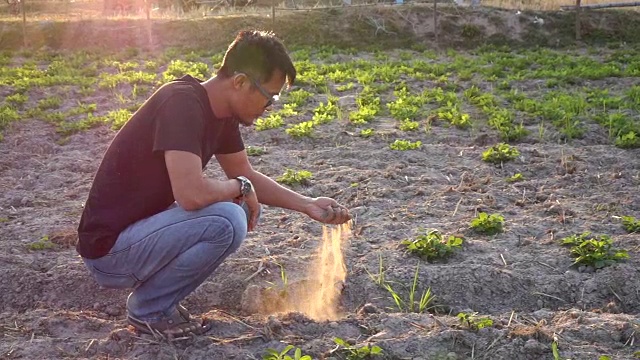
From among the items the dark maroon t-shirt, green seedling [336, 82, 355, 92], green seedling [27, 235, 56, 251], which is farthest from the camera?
green seedling [336, 82, 355, 92]

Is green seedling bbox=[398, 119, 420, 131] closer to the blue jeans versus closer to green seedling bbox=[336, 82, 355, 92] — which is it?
green seedling bbox=[336, 82, 355, 92]

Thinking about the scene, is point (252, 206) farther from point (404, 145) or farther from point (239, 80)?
point (404, 145)

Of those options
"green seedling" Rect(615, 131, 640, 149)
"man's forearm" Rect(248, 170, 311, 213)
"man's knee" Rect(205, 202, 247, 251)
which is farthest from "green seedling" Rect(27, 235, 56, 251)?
"green seedling" Rect(615, 131, 640, 149)

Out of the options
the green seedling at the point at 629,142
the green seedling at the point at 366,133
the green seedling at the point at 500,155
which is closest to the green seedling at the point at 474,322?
the green seedling at the point at 500,155

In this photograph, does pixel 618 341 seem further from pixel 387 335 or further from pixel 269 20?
pixel 269 20

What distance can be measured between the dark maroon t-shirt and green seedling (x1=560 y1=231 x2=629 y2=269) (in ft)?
8.32

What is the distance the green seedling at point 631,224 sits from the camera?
5105mm

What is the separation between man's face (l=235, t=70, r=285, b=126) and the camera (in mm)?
3279

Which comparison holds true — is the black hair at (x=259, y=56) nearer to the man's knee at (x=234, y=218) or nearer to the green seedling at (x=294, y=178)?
the man's knee at (x=234, y=218)

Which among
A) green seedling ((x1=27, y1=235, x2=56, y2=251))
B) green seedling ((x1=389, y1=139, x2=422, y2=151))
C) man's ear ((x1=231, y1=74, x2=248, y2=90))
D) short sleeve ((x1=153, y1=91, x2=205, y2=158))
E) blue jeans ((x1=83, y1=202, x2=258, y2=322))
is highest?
man's ear ((x1=231, y1=74, x2=248, y2=90))

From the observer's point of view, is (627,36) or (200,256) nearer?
(200,256)

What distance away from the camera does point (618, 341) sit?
3.45 m

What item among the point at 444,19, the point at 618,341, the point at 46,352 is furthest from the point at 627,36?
the point at 46,352

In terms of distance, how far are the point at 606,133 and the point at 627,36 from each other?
499 inches
